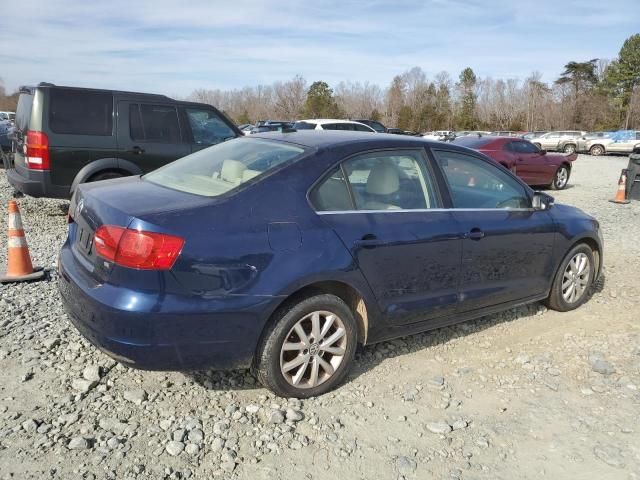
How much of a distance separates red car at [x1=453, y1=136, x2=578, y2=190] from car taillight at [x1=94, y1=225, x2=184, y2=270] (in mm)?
11510

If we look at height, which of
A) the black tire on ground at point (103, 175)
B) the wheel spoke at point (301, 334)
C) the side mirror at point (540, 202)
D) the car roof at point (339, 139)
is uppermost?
the car roof at point (339, 139)

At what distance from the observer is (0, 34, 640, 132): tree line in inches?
2420

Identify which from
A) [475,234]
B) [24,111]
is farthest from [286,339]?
[24,111]

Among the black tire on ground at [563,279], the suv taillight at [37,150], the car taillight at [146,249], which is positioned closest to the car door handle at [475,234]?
the black tire on ground at [563,279]

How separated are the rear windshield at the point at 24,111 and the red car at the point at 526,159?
959 cm

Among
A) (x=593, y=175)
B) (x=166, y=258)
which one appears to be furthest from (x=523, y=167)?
(x=166, y=258)

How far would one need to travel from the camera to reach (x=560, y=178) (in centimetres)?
1500

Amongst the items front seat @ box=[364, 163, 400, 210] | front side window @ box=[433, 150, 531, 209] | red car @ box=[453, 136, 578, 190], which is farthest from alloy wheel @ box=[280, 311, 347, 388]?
red car @ box=[453, 136, 578, 190]

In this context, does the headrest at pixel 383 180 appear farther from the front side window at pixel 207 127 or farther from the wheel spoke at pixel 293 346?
the front side window at pixel 207 127

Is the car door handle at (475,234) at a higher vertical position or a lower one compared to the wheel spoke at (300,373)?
higher

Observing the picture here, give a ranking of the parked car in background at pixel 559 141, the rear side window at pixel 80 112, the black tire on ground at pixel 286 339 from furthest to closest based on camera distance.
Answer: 1. the parked car in background at pixel 559 141
2. the rear side window at pixel 80 112
3. the black tire on ground at pixel 286 339

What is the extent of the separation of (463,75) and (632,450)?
279 feet

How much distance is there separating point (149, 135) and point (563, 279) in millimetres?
5752

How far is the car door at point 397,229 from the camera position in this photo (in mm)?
3398
